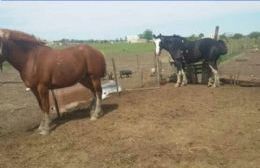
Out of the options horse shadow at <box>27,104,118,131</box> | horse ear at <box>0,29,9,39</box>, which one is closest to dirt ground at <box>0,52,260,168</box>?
horse shadow at <box>27,104,118,131</box>

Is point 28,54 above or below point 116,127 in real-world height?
above

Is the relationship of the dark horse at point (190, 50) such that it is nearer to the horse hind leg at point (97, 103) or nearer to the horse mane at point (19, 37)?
the horse hind leg at point (97, 103)

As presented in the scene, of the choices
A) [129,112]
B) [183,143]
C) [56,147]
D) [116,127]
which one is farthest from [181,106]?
[56,147]

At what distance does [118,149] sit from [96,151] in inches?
16.0

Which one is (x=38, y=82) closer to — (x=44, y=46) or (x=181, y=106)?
(x=44, y=46)

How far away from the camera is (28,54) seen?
9.61 m

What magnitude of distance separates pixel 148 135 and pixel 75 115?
3.26m

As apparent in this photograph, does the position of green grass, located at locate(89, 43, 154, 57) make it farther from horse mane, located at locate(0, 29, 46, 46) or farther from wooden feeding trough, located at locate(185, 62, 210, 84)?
horse mane, located at locate(0, 29, 46, 46)

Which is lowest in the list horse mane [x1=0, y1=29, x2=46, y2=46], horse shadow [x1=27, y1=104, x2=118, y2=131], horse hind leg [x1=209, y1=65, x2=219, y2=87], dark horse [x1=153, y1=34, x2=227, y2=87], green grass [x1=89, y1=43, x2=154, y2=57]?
green grass [x1=89, y1=43, x2=154, y2=57]

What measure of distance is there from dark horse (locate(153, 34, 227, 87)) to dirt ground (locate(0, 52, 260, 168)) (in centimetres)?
235

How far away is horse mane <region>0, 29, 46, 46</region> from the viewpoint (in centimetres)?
941

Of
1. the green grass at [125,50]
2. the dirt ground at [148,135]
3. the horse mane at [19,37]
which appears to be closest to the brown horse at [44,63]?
the horse mane at [19,37]

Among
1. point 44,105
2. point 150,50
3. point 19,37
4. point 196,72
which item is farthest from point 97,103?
point 150,50

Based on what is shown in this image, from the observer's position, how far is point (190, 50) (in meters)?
15.4
